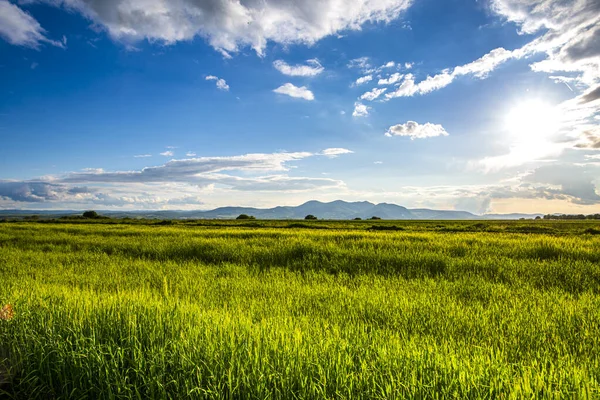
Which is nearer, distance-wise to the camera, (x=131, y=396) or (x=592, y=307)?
(x=131, y=396)

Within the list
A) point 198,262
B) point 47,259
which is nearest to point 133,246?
point 47,259

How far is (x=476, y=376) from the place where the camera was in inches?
104

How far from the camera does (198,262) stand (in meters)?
11.9

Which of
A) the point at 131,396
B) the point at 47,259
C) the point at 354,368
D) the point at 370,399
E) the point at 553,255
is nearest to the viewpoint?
the point at 370,399

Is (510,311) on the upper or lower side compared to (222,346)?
lower

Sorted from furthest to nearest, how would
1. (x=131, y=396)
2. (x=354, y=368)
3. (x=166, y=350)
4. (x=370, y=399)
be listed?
(x=166, y=350), (x=354, y=368), (x=131, y=396), (x=370, y=399)

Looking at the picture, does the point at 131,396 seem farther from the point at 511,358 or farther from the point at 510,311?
the point at 510,311

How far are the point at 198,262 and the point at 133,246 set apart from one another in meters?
5.62

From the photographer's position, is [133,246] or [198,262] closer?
[198,262]

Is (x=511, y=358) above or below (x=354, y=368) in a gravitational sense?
below

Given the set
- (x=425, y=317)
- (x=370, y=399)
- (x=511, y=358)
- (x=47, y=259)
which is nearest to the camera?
(x=370, y=399)

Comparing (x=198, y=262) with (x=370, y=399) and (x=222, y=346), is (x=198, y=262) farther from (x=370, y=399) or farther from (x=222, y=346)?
(x=370, y=399)

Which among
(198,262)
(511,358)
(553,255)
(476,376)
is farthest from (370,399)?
(553,255)

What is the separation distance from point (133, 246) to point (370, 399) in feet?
51.7
